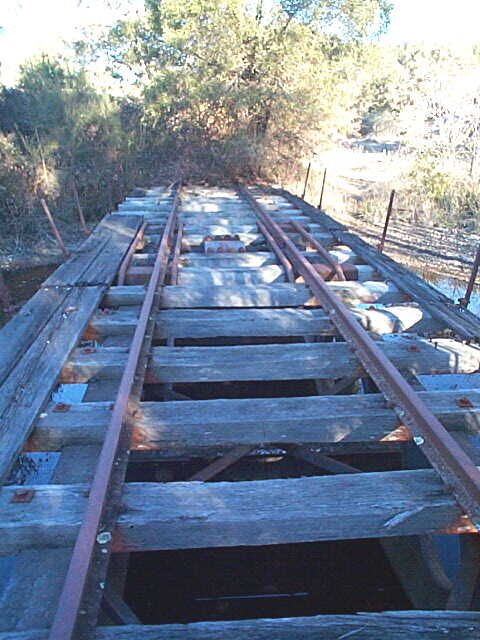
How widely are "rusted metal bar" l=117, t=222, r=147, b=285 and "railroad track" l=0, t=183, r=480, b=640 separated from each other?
34 millimetres

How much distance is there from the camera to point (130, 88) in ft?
66.9

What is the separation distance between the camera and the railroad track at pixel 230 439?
1986 mm

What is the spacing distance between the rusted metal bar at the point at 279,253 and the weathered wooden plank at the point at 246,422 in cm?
259

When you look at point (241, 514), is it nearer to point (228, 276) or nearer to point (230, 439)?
point (230, 439)

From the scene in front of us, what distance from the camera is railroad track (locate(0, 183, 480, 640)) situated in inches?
78.2

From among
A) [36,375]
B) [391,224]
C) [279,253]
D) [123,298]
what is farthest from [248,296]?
[391,224]

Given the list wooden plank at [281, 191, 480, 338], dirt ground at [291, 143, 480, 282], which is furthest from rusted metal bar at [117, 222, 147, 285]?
dirt ground at [291, 143, 480, 282]

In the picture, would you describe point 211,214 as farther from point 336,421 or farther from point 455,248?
point 336,421

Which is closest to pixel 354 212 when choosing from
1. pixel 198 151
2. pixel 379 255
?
pixel 198 151

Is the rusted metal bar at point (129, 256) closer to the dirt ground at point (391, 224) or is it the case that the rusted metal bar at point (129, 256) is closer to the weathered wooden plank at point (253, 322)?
the weathered wooden plank at point (253, 322)

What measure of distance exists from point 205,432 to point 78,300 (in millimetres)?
2494

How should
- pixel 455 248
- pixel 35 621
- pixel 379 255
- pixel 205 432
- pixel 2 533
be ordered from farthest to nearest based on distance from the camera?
pixel 455 248, pixel 379 255, pixel 205 432, pixel 2 533, pixel 35 621

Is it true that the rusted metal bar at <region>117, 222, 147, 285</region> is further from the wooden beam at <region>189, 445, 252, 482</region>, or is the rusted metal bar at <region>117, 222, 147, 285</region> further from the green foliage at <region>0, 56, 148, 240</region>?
the green foliage at <region>0, 56, 148, 240</region>

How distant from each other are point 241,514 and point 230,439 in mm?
585
